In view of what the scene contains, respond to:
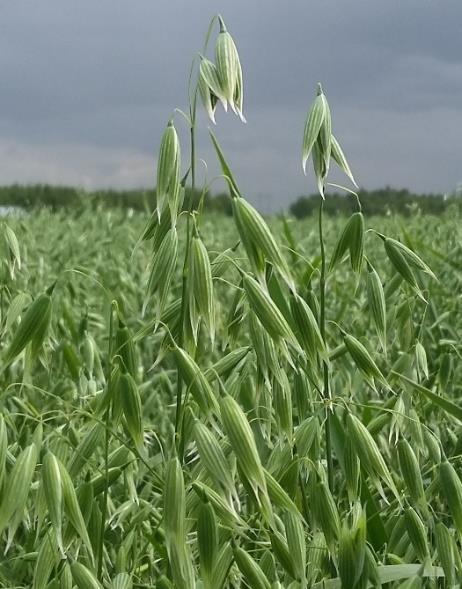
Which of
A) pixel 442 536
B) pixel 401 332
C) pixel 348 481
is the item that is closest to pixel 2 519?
pixel 348 481

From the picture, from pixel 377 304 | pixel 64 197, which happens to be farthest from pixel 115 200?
pixel 377 304

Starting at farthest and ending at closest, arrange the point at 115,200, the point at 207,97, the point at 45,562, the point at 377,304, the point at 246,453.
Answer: the point at 115,200
the point at 377,304
the point at 45,562
the point at 207,97
the point at 246,453

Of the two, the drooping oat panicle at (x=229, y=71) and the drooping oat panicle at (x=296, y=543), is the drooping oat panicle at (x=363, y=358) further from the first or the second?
the drooping oat panicle at (x=229, y=71)

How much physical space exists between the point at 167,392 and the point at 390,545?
50.6 inches

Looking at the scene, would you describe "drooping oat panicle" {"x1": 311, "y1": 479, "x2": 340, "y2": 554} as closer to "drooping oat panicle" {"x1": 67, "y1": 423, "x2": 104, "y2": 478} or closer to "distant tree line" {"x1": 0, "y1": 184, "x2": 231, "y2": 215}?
"drooping oat panicle" {"x1": 67, "y1": 423, "x2": 104, "y2": 478}

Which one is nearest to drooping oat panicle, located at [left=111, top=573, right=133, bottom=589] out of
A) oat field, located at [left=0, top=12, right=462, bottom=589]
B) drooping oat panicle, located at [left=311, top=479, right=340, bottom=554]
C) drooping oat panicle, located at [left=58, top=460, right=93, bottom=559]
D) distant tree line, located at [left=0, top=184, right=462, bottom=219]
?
oat field, located at [left=0, top=12, right=462, bottom=589]

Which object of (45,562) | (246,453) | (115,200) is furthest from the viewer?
(115,200)

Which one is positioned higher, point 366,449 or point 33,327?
point 33,327

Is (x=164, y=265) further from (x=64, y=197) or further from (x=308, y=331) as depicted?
(x=64, y=197)

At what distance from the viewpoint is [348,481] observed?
3.76 ft

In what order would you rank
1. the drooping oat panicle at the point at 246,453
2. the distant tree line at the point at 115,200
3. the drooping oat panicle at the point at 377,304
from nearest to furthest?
the drooping oat panicle at the point at 246,453 → the drooping oat panicle at the point at 377,304 → the distant tree line at the point at 115,200

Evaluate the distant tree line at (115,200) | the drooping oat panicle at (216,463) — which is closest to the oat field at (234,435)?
the drooping oat panicle at (216,463)

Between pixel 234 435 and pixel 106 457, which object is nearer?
pixel 234 435

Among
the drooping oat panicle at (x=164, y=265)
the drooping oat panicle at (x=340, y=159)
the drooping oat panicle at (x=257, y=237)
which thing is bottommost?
the drooping oat panicle at (x=164, y=265)
